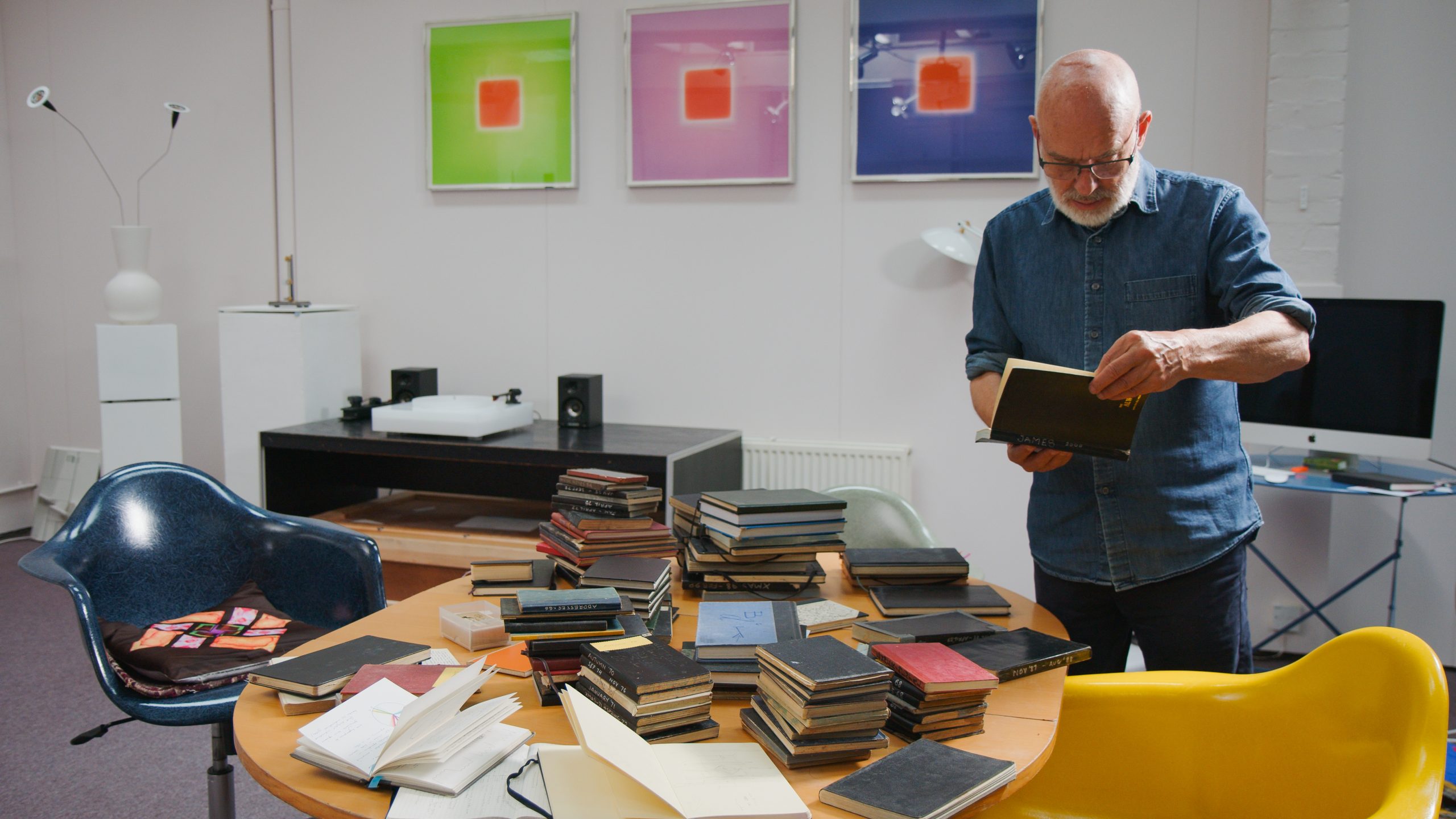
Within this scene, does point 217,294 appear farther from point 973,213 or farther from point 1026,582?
point 1026,582

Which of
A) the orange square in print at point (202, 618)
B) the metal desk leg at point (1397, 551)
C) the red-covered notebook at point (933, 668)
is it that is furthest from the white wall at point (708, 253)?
the red-covered notebook at point (933, 668)

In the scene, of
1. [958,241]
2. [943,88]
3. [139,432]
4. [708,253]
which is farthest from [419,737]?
[139,432]

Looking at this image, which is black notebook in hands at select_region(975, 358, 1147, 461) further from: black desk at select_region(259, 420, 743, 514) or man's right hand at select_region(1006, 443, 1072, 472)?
black desk at select_region(259, 420, 743, 514)

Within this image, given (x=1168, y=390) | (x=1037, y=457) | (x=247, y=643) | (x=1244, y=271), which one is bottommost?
(x=247, y=643)

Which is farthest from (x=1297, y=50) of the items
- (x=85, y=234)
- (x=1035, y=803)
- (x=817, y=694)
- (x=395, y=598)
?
(x=85, y=234)

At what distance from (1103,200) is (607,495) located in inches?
43.2

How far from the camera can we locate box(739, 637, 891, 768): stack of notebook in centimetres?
125

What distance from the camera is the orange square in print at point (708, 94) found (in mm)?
3816

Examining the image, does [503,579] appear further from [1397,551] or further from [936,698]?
[1397,551]

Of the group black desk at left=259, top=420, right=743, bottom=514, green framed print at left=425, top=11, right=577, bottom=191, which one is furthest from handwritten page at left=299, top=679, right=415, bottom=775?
green framed print at left=425, top=11, right=577, bottom=191

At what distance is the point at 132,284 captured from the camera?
4.26m

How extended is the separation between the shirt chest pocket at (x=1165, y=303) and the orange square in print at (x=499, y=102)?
2.90 meters

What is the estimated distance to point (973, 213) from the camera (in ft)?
11.9

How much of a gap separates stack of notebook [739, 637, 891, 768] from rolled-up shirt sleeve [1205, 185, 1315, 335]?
0.93 m
